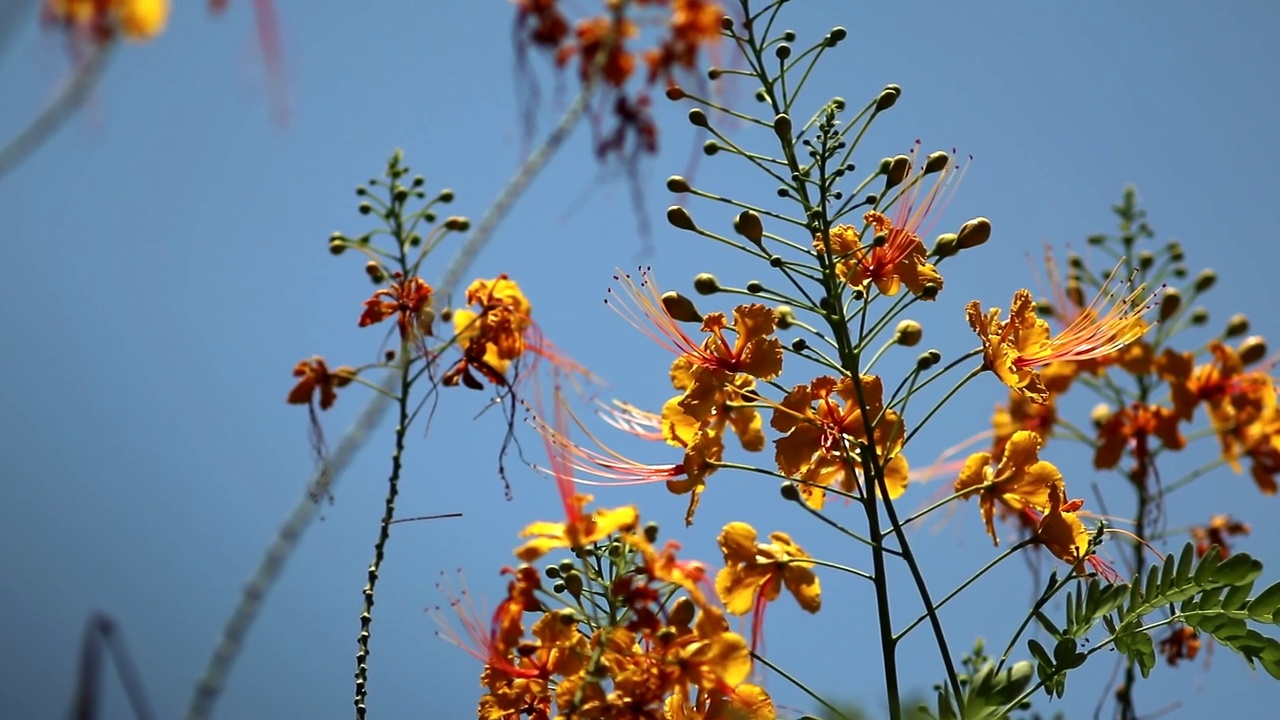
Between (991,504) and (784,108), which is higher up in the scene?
(784,108)

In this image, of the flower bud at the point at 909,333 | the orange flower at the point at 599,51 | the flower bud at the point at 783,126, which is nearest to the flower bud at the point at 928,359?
the flower bud at the point at 909,333

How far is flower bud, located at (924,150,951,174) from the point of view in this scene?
64.7 inches

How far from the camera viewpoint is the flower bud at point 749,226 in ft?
5.28

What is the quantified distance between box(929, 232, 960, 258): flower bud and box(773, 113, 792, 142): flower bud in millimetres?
233

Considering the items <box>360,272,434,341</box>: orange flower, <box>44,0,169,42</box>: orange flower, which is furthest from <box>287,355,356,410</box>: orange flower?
<box>44,0,169,42</box>: orange flower

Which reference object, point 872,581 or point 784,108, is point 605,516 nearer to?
point 872,581

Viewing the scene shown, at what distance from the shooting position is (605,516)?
4.42 feet

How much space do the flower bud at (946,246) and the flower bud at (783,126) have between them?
23cm

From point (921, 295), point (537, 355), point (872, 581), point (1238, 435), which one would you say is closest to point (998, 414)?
point (1238, 435)

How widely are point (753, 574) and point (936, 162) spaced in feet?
1.96

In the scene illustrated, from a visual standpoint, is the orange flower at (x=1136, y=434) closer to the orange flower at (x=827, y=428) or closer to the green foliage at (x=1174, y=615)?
the green foliage at (x=1174, y=615)

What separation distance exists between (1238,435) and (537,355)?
5.70 ft

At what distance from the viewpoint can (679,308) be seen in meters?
1.63

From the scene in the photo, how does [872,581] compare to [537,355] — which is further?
[537,355]
